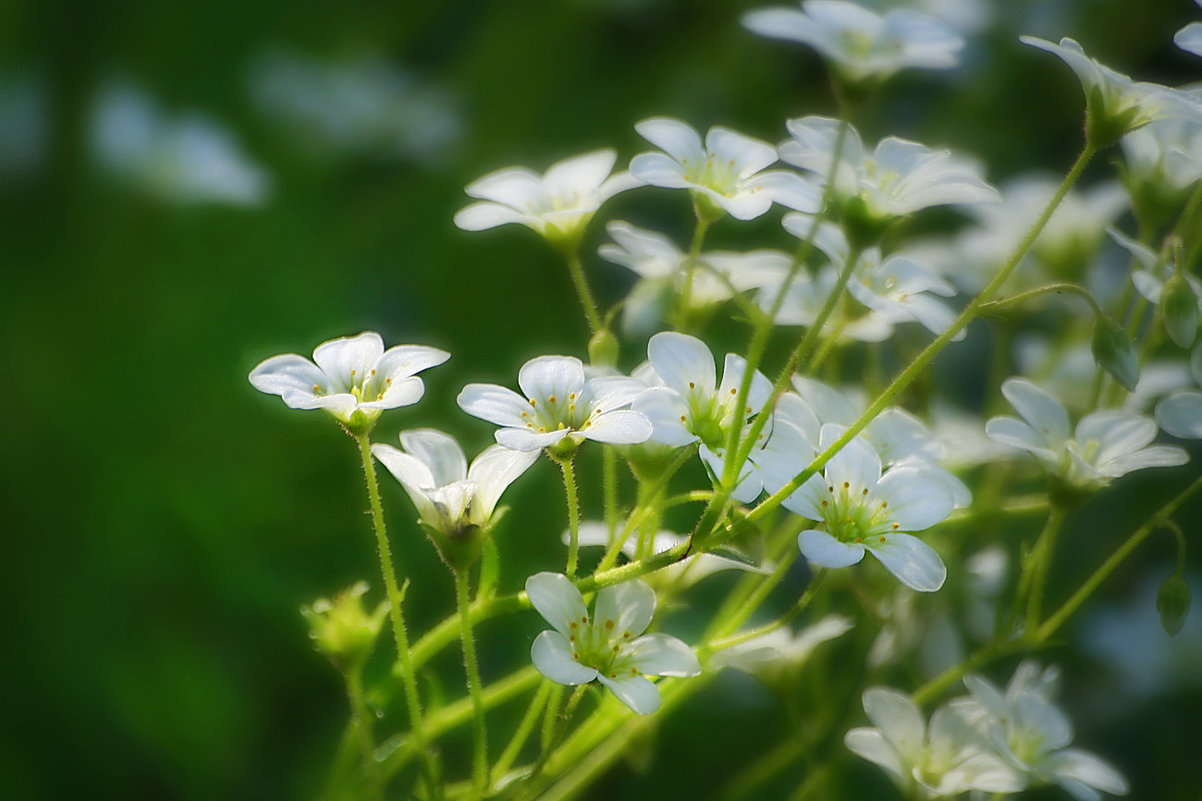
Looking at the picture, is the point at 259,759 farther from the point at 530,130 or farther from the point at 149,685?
the point at 530,130

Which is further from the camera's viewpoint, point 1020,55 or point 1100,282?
point 1020,55

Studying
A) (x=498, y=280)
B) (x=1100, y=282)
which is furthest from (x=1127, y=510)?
(x=498, y=280)

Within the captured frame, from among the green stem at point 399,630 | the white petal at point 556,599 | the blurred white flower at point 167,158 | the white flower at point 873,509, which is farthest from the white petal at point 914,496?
the blurred white flower at point 167,158

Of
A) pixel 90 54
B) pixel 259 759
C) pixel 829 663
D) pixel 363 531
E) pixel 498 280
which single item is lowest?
pixel 829 663

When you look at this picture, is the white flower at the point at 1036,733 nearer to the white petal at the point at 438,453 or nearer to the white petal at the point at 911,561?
the white petal at the point at 911,561

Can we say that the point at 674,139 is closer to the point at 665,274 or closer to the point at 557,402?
the point at 665,274

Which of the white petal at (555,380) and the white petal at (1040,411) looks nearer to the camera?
the white petal at (555,380)

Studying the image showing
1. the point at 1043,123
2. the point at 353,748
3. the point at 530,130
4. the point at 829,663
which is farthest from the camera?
the point at 1043,123
